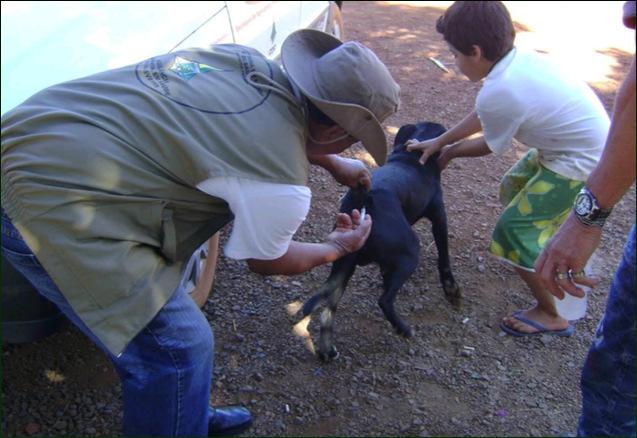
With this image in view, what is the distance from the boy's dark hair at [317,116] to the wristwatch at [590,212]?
31.8 inches

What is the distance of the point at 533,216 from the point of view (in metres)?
3.23

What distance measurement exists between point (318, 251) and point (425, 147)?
1.36m

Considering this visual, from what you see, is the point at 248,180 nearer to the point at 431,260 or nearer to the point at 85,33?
the point at 85,33

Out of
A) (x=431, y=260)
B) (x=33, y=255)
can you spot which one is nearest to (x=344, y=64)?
(x=33, y=255)

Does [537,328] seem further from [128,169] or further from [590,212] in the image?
[128,169]

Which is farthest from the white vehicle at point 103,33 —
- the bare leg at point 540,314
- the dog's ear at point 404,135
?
the bare leg at point 540,314

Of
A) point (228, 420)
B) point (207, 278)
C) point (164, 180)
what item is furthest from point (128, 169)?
point (207, 278)

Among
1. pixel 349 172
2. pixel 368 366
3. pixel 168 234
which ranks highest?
pixel 168 234

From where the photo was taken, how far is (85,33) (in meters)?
3.11

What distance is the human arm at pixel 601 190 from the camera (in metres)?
1.86

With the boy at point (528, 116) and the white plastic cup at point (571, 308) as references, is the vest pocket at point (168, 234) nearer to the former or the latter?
the boy at point (528, 116)

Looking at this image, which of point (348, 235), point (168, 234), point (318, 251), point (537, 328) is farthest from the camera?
point (537, 328)

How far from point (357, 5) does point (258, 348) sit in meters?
6.52

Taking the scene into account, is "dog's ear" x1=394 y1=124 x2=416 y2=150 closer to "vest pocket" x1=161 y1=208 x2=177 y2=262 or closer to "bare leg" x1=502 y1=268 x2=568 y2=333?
"bare leg" x1=502 y1=268 x2=568 y2=333
